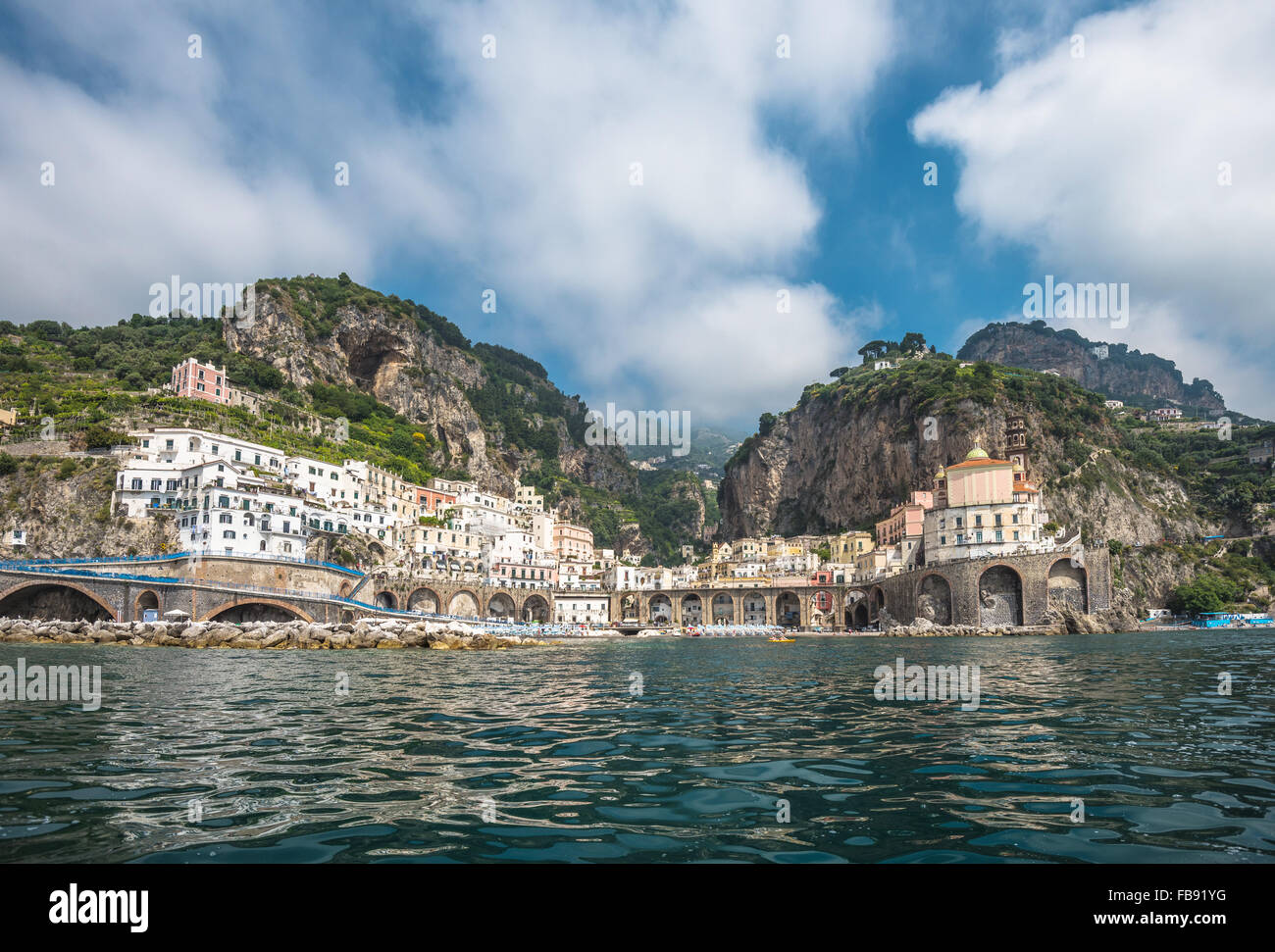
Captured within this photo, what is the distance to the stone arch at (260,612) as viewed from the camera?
5066 centimetres

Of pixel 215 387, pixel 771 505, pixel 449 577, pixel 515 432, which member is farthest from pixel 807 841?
pixel 515 432

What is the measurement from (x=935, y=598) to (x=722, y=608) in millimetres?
34045

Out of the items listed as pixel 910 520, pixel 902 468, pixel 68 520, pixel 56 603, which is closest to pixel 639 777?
pixel 56 603

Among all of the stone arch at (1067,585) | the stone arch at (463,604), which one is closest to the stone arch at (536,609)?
the stone arch at (463,604)

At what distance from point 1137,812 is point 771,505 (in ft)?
475

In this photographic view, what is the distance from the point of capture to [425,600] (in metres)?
74.3

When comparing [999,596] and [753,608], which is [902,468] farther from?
[999,596]

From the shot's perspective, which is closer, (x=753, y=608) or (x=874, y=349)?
(x=753, y=608)

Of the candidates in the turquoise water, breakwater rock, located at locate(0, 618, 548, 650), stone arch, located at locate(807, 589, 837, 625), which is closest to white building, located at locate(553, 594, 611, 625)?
stone arch, located at locate(807, 589, 837, 625)

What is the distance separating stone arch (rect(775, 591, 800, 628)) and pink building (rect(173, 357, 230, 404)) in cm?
7547

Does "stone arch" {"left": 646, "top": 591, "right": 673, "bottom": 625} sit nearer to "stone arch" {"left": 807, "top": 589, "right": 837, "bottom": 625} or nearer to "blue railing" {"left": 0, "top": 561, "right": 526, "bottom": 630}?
"stone arch" {"left": 807, "top": 589, "right": 837, "bottom": 625}

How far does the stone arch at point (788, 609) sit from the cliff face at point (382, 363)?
56.9 m

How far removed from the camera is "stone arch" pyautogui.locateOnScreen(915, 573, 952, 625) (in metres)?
73.1

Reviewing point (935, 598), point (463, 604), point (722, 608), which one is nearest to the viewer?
point (935, 598)
